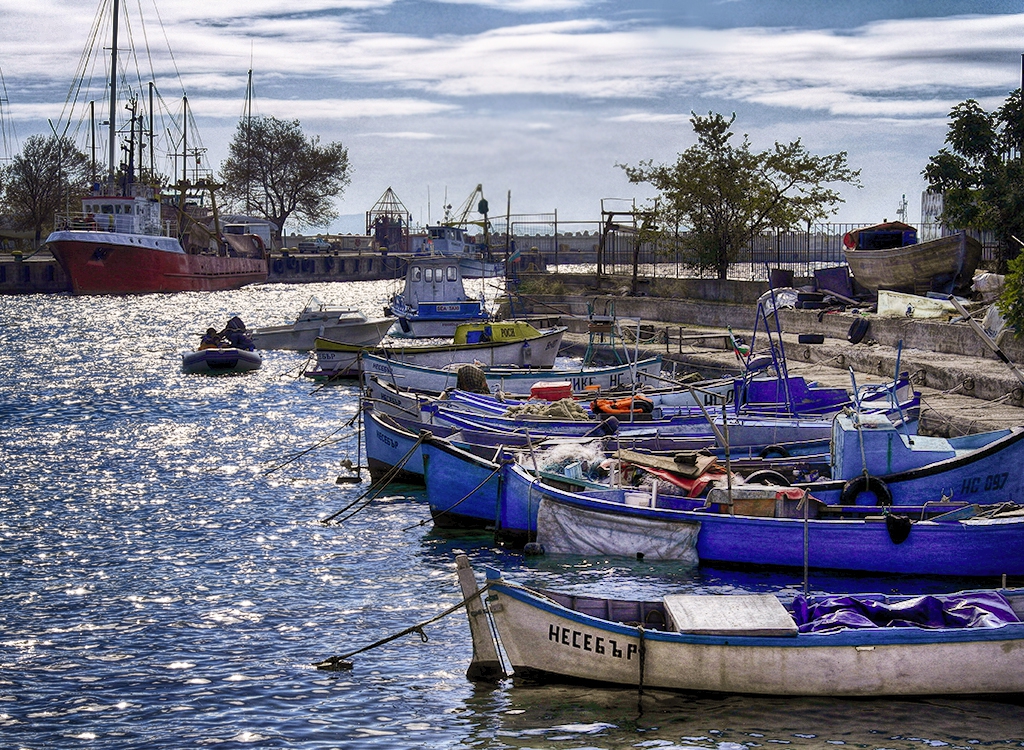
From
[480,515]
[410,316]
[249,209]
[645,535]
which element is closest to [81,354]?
[410,316]

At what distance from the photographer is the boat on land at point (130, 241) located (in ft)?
262

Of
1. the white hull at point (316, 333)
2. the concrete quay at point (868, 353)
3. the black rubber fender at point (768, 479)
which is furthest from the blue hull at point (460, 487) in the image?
the white hull at point (316, 333)

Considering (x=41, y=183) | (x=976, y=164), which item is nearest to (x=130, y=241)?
(x=41, y=183)

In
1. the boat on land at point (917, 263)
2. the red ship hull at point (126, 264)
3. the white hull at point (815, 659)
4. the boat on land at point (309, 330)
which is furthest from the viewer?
the red ship hull at point (126, 264)

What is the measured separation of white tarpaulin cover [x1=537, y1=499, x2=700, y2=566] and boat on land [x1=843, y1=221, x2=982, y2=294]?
2052 cm

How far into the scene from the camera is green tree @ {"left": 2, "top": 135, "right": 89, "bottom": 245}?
329 ft

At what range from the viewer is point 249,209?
434 feet

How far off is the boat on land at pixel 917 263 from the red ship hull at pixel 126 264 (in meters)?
59.4

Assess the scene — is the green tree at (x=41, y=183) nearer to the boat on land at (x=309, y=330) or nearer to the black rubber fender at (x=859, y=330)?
the boat on land at (x=309, y=330)

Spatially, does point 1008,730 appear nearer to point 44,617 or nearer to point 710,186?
point 44,617

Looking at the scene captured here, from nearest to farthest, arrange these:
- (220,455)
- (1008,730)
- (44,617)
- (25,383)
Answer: (1008,730) → (44,617) → (220,455) → (25,383)

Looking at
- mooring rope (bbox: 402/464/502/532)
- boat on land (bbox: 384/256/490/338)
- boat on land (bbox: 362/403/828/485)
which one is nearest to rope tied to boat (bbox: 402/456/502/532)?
mooring rope (bbox: 402/464/502/532)

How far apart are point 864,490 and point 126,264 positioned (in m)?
76.2

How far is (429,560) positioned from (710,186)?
3187 centimetres
